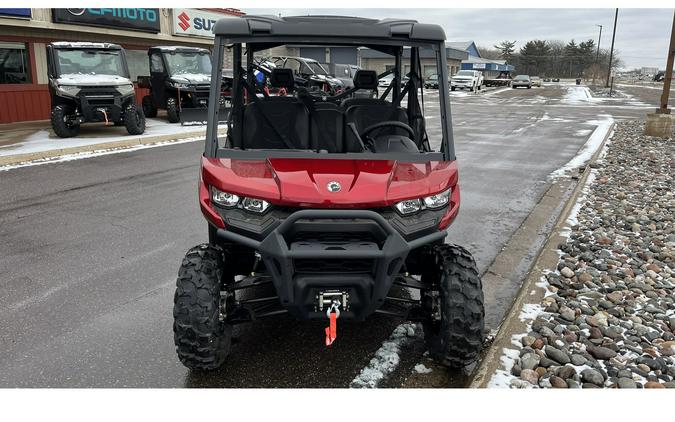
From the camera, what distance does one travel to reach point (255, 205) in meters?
2.94

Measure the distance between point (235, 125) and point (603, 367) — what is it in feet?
9.52

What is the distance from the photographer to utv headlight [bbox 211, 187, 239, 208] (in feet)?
9.75

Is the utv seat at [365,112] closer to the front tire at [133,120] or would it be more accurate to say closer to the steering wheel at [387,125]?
the steering wheel at [387,125]

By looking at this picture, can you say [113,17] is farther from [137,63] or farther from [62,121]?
[62,121]

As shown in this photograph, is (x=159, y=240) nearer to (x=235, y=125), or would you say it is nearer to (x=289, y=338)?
(x=235, y=125)

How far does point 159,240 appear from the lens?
223 inches

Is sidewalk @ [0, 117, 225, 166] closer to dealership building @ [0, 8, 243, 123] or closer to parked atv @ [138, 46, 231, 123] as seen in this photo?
parked atv @ [138, 46, 231, 123]

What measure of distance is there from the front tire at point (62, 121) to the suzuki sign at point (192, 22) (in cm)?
843

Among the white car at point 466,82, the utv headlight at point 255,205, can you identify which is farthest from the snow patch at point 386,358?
the white car at point 466,82

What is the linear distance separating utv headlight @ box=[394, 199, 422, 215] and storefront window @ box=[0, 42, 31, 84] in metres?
16.2

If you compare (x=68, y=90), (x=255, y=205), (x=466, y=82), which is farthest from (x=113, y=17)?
(x=466, y=82)

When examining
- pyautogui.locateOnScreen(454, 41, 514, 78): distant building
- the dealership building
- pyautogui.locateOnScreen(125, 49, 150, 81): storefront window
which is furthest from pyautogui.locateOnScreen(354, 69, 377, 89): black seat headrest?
pyautogui.locateOnScreen(454, 41, 514, 78): distant building

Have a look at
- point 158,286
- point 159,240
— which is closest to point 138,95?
point 159,240

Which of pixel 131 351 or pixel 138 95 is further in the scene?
pixel 138 95
